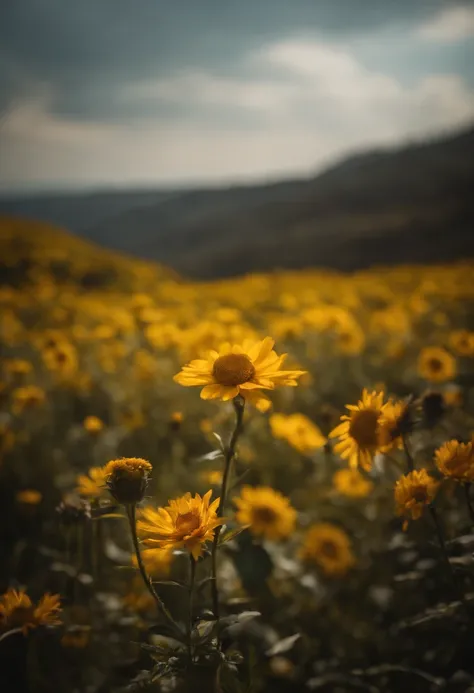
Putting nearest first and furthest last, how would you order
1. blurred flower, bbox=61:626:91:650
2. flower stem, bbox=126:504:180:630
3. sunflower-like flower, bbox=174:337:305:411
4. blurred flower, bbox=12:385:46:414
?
flower stem, bbox=126:504:180:630, sunflower-like flower, bbox=174:337:305:411, blurred flower, bbox=61:626:91:650, blurred flower, bbox=12:385:46:414

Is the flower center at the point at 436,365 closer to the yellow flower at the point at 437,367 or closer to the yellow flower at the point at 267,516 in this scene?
the yellow flower at the point at 437,367

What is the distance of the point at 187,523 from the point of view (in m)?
0.75

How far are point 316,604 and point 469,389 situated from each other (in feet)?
6.17

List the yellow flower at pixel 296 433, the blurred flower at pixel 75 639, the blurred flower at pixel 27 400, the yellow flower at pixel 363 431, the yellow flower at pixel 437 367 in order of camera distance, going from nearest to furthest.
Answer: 1. the yellow flower at pixel 363 431
2. the blurred flower at pixel 75 639
3. the yellow flower at pixel 296 433
4. the yellow flower at pixel 437 367
5. the blurred flower at pixel 27 400

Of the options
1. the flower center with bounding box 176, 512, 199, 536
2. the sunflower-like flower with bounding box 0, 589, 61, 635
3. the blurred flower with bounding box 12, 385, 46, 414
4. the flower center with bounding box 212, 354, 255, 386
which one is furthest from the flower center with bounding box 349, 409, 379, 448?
the blurred flower with bounding box 12, 385, 46, 414

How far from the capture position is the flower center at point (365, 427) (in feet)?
3.01

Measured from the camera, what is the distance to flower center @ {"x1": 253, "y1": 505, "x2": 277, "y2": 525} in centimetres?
161

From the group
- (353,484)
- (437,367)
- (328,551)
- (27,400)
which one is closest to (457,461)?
(328,551)

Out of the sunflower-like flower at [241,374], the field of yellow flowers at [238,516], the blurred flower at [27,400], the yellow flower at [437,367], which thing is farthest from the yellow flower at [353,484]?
the blurred flower at [27,400]

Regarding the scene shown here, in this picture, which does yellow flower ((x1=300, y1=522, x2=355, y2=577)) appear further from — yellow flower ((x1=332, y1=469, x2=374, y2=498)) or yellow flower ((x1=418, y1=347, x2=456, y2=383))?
yellow flower ((x1=418, y1=347, x2=456, y2=383))

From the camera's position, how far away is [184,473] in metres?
2.15

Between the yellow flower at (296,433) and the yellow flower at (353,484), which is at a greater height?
the yellow flower at (296,433)

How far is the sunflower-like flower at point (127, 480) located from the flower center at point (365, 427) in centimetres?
41

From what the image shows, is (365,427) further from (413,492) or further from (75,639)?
(75,639)
